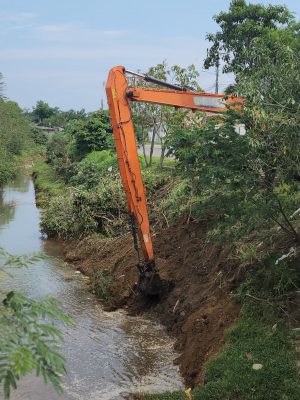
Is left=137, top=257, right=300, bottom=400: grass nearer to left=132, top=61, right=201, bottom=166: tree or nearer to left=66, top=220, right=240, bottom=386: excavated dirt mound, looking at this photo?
left=66, top=220, right=240, bottom=386: excavated dirt mound

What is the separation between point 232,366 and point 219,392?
500mm

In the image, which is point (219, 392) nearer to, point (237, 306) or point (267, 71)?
point (237, 306)

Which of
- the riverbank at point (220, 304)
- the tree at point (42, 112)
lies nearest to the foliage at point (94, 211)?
the riverbank at point (220, 304)

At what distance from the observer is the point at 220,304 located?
8.95m

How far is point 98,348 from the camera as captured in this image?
9.24 meters

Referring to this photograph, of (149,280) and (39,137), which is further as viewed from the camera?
(39,137)

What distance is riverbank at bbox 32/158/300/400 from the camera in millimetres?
6551

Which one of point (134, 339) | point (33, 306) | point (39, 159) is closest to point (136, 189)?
point (134, 339)

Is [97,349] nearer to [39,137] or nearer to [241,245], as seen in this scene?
[241,245]

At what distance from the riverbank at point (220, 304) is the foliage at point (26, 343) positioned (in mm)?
4073

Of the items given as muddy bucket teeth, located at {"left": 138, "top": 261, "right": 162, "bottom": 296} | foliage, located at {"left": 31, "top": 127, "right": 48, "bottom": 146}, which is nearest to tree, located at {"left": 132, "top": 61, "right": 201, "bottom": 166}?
muddy bucket teeth, located at {"left": 138, "top": 261, "right": 162, "bottom": 296}

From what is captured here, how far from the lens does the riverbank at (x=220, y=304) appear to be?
258 inches

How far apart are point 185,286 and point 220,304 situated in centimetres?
185

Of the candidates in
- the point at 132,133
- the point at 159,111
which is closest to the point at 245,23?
the point at 159,111
